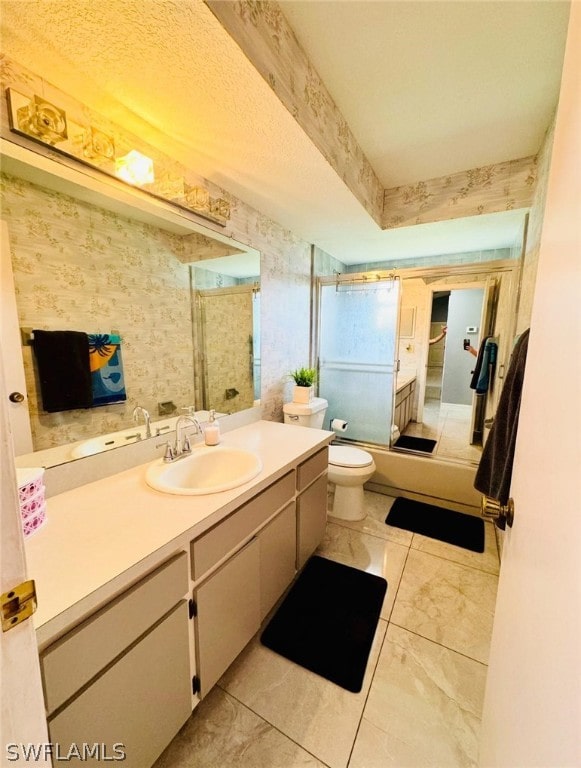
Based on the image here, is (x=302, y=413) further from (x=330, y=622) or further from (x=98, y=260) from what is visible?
(x=98, y=260)

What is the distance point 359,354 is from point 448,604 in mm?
1990

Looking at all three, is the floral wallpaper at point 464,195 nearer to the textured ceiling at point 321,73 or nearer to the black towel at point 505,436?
the textured ceiling at point 321,73

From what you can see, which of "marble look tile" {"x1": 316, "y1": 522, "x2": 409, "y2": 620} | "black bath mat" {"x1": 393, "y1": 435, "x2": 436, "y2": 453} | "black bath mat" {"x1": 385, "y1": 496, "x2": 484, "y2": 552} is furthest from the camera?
"black bath mat" {"x1": 393, "y1": 435, "x2": 436, "y2": 453}

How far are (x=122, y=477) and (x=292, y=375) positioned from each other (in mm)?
1541

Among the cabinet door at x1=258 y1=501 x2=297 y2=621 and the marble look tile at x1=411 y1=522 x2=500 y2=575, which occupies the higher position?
the cabinet door at x1=258 y1=501 x2=297 y2=621

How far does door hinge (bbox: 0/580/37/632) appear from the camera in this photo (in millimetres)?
400

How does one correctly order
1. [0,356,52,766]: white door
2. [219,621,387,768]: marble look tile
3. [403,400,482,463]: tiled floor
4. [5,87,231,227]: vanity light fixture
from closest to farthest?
[0,356,52,766]: white door → [5,87,231,227]: vanity light fixture → [219,621,387,768]: marble look tile → [403,400,482,463]: tiled floor

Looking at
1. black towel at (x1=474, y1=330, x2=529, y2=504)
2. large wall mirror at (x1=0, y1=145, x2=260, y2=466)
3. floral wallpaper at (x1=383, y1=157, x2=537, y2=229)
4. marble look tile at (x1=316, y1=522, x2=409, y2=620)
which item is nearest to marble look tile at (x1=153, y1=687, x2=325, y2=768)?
marble look tile at (x1=316, y1=522, x2=409, y2=620)

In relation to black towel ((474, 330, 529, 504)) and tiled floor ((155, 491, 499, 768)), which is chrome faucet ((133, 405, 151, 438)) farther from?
black towel ((474, 330, 529, 504))

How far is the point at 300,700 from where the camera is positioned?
1.17 m

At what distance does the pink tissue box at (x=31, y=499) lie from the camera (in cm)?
85

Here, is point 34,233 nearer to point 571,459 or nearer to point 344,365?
point 571,459

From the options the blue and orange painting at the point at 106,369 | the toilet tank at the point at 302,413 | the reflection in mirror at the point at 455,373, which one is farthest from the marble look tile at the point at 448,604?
the reflection in mirror at the point at 455,373

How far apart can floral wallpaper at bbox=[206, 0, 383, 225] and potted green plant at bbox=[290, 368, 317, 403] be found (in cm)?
127
